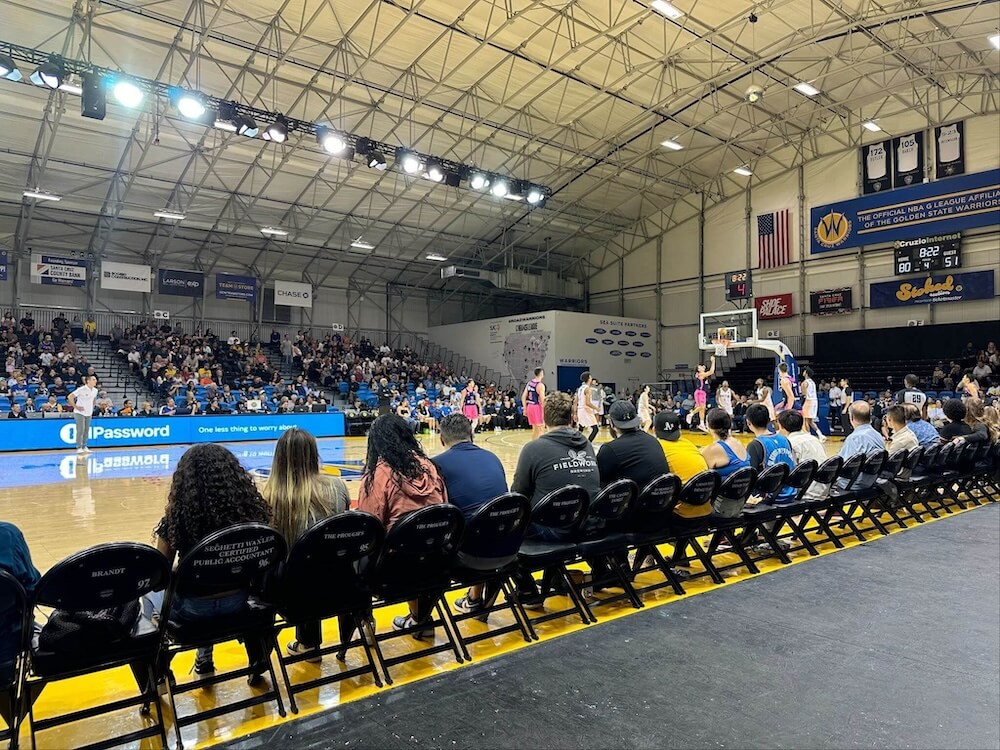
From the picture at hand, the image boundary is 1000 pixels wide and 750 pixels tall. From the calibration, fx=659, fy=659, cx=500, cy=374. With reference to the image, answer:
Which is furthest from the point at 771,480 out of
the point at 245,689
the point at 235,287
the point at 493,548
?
the point at 235,287

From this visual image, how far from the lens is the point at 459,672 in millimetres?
3016

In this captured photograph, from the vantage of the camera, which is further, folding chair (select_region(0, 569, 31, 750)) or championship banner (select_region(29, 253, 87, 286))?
championship banner (select_region(29, 253, 87, 286))

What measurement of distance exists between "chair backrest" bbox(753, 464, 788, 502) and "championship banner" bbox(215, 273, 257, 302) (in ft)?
72.9

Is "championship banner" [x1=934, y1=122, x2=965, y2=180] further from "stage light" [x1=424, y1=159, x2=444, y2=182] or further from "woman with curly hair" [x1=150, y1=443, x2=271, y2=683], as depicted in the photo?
"woman with curly hair" [x1=150, y1=443, x2=271, y2=683]

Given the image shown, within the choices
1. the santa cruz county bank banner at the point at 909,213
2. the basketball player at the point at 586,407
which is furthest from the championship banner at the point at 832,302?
the basketball player at the point at 586,407

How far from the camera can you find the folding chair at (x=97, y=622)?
7.04ft

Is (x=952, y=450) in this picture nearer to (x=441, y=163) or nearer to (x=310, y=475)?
(x=310, y=475)

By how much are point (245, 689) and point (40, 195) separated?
19.4m

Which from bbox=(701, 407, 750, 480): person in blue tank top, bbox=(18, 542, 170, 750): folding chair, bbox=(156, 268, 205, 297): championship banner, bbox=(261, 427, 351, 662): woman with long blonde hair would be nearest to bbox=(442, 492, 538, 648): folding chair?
bbox=(261, 427, 351, 662): woman with long blonde hair

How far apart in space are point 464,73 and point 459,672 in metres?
16.0

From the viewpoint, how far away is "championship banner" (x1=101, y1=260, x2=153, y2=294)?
21.0 m

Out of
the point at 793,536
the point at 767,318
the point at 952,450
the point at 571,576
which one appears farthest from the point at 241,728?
the point at 767,318

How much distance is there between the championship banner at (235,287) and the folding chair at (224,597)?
22.8 meters

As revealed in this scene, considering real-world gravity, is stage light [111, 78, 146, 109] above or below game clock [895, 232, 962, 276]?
above
